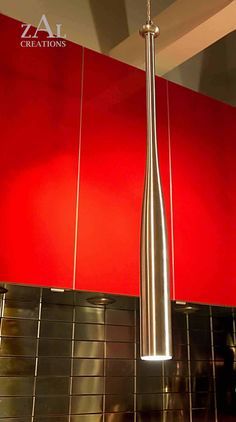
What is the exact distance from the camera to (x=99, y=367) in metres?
1.52

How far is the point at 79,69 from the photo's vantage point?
136 centimetres

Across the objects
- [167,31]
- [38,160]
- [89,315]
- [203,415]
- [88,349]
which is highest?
[167,31]

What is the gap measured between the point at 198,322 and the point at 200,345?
0.31ft

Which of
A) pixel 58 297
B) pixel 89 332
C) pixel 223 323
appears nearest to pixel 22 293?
pixel 58 297

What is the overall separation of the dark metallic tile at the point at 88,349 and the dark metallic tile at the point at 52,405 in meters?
0.15

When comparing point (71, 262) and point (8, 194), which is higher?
point (8, 194)

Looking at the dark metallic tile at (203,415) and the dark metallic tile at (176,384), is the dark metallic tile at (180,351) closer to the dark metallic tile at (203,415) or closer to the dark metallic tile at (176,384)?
the dark metallic tile at (176,384)

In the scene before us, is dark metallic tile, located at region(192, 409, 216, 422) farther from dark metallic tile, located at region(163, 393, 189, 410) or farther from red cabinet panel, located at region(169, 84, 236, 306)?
red cabinet panel, located at region(169, 84, 236, 306)

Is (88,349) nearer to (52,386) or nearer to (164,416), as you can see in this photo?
(52,386)

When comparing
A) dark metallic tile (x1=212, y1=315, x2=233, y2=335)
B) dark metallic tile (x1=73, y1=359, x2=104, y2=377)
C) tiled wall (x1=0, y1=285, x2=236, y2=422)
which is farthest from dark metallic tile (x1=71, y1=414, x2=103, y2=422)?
dark metallic tile (x1=212, y1=315, x2=233, y2=335)

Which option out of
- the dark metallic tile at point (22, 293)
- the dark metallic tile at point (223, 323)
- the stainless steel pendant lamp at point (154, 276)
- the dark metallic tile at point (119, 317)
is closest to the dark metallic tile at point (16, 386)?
the dark metallic tile at point (22, 293)

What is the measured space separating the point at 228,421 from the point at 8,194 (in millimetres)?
1343

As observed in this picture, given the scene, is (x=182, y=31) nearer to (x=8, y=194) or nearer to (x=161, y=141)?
(x=161, y=141)

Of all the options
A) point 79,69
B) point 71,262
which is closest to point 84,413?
point 71,262
